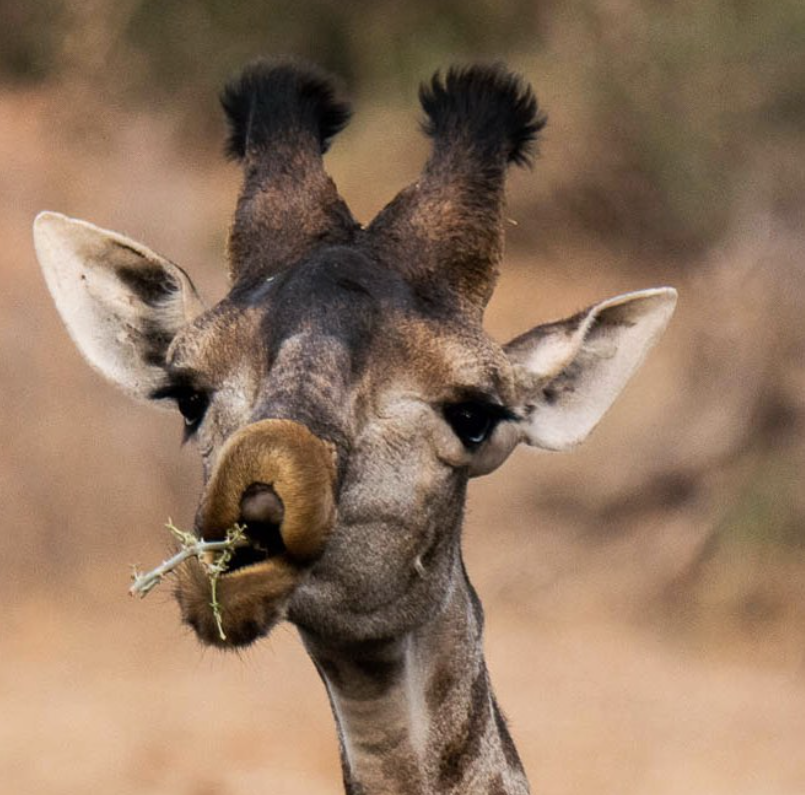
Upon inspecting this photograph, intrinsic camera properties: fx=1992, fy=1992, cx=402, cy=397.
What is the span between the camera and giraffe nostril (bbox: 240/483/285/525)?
16.5ft

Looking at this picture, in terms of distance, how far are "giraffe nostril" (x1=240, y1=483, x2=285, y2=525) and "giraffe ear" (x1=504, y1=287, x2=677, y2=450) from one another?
1.54 m

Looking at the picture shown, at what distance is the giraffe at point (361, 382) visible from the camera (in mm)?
5242

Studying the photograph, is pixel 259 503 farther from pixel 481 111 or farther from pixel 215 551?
pixel 481 111

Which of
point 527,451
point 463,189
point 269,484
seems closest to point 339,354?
point 269,484

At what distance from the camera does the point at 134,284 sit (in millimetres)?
6645

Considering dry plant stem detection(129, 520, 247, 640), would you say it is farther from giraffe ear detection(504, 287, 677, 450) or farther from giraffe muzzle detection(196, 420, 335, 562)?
giraffe ear detection(504, 287, 677, 450)

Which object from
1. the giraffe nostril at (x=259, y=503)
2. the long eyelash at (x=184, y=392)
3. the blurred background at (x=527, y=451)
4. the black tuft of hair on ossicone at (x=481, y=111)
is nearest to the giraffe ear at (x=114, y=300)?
the long eyelash at (x=184, y=392)

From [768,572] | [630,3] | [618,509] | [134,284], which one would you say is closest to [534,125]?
[134,284]

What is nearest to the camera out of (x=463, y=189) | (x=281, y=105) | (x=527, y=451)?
(x=463, y=189)

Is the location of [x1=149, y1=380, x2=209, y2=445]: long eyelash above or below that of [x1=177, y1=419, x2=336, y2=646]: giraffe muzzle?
above

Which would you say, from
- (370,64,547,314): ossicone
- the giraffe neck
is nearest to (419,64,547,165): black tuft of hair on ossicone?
(370,64,547,314): ossicone

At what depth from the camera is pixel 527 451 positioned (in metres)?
12.6

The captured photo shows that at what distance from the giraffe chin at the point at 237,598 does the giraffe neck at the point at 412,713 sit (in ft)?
2.58

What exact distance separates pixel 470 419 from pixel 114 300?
1.38 metres
